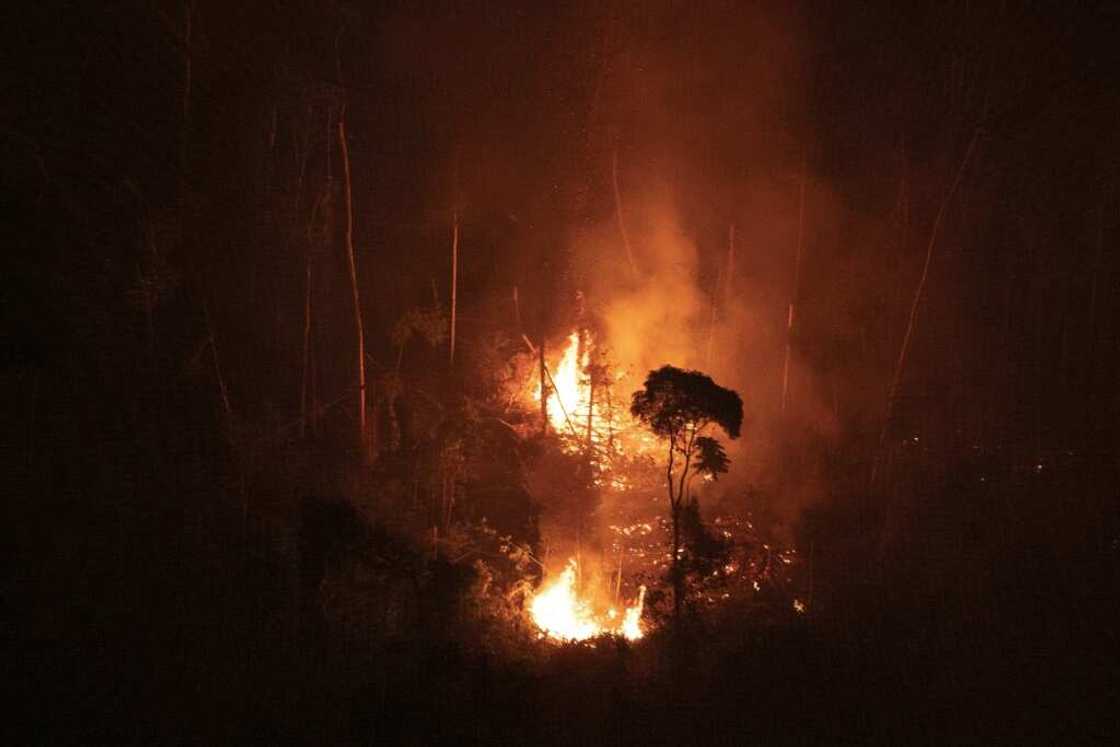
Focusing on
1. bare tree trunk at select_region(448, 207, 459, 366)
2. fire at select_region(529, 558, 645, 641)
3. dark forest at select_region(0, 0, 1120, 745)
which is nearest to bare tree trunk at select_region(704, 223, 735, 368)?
dark forest at select_region(0, 0, 1120, 745)

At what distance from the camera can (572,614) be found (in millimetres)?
13180

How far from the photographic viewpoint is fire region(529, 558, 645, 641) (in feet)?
40.7

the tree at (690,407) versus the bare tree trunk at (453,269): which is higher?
the bare tree trunk at (453,269)

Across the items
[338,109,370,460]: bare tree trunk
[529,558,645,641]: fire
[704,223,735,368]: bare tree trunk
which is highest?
[704,223,735,368]: bare tree trunk

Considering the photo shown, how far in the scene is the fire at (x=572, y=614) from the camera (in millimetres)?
12406

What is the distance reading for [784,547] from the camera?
51.8ft

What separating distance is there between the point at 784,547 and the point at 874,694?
19.6ft

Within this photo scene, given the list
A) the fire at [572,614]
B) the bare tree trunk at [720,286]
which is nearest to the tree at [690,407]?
the fire at [572,614]

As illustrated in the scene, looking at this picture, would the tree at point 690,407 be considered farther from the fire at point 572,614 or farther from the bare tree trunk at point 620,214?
the bare tree trunk at point 620,214

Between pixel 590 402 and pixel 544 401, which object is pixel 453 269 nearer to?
pixel 544 401

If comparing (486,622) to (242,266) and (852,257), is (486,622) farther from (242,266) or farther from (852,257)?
(852,257)

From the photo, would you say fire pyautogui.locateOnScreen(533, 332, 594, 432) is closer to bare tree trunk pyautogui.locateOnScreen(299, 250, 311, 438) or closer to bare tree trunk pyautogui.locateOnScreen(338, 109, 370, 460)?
bare tree trunk pyautogui.locateOnScreen(338, 109, 370, 460)

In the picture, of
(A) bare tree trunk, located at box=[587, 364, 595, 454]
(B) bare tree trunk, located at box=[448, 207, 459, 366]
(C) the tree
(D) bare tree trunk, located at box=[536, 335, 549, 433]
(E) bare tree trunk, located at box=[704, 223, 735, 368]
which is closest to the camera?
(C) the tree

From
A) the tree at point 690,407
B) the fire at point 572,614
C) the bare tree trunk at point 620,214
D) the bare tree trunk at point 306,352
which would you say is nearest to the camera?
the tree at point 690,407
